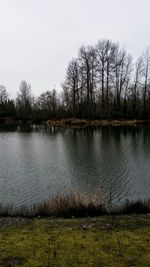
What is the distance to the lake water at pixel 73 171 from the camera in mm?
15574

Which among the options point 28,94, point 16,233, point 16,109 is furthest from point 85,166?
point 28,94

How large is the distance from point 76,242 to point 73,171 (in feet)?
44.4

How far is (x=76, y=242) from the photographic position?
6.99 meters

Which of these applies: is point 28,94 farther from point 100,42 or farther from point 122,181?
point 122,181

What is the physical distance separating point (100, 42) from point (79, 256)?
65501mm

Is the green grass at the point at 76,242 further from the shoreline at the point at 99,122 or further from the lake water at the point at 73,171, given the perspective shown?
the shoreline at the point at 99,122

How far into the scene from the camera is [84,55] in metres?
67.4

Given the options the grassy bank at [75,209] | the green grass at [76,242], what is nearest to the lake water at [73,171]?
the grassy bank at [75,209]

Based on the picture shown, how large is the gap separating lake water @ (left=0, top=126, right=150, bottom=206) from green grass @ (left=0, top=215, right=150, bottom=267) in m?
5.45

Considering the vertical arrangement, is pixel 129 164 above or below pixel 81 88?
below

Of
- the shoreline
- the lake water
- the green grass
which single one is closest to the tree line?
the shoreline

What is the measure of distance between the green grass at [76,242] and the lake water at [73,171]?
545 cm

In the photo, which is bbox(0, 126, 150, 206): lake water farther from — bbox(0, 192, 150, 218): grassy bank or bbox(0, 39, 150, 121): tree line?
bbox(0, 39, 150, 121): tree line

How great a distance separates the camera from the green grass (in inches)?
233
